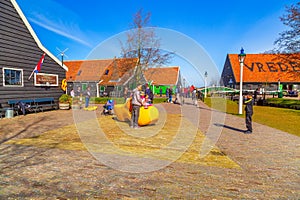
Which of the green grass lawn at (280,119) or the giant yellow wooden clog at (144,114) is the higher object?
the giant yellow wooden clog at (144,114)

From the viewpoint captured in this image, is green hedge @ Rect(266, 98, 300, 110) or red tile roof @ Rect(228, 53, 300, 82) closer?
green hedge @ Rect(266, 98, 300, 110)

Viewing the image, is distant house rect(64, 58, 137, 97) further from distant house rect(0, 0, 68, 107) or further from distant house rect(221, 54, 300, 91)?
distant house rect(221, 54, 300, 91)

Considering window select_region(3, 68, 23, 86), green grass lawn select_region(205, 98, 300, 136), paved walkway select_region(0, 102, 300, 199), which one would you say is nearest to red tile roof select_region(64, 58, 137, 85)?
window select_region(3, 68, 23, 86)

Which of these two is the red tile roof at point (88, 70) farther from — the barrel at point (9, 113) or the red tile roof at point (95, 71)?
the barrel at point (9, 113)

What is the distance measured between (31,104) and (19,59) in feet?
9.98

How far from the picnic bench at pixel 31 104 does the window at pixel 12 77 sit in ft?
3.50

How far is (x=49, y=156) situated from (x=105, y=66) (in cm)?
3337

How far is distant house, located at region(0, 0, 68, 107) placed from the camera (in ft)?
37.6

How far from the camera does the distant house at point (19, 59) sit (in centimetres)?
1146

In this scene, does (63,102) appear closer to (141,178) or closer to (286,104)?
(141,178)

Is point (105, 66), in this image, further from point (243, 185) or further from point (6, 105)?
point (243, 185)

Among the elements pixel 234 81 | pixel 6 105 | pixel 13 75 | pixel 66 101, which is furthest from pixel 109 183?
pixel 234 81

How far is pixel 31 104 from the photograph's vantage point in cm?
1348

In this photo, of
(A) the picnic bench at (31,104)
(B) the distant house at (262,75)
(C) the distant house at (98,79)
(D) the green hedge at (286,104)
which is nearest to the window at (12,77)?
(A) the picnic bench at (31,104)
